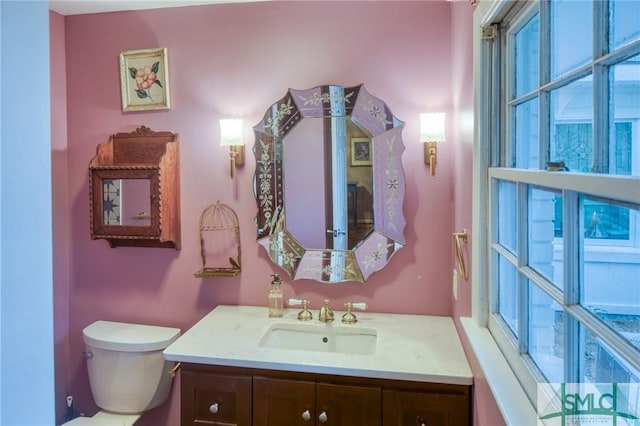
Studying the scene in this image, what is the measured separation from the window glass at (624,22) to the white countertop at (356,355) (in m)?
1.16

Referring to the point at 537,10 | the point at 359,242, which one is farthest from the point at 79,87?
the point at 537,10

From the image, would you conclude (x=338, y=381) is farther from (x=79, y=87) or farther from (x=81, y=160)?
(x=79, y=87)

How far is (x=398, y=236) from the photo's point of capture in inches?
80.7

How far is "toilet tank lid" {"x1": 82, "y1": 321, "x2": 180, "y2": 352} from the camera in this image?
2.07 metres

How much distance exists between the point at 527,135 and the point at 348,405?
44.2 inches

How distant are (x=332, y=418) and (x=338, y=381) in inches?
5.7

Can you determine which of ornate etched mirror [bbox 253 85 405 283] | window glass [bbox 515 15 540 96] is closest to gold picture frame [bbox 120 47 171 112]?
ornate etched mirror [bbox 253 85 405 283]

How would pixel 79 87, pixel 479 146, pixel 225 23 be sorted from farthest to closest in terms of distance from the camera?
1. pixel 79 87
2. pixel 225 23
3. pixel 479 146

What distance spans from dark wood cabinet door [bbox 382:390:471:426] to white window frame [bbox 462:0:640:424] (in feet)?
0.96

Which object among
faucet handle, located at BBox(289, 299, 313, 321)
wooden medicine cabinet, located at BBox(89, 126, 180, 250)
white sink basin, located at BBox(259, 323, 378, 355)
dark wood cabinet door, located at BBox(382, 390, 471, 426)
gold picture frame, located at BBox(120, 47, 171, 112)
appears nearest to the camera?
dark wood cabinet door, located at BBox(382, 390, 471, 426)

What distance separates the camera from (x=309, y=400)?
159 cm

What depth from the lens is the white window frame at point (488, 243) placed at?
994 mm

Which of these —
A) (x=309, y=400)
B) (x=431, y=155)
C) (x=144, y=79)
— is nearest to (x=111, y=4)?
(x=144, y=79)

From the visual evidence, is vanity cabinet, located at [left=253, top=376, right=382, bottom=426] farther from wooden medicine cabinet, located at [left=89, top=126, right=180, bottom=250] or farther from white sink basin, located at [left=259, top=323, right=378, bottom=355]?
wooden medicine cabinet, located at [left=89, top=126, right=180, bottom=250]
